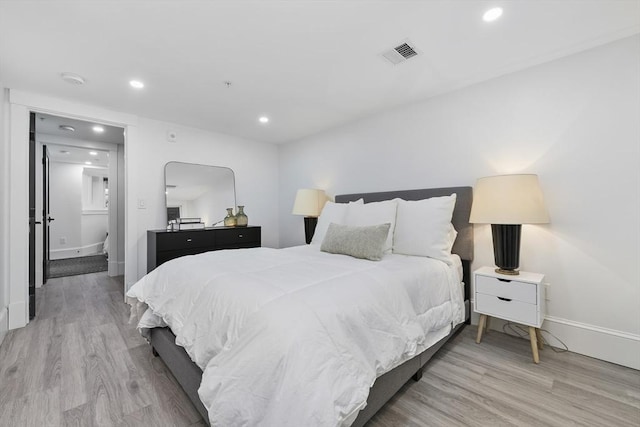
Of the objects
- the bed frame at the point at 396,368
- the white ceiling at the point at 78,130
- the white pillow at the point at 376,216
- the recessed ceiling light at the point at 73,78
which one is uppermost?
the recessed ceiling light at the point at 73,78

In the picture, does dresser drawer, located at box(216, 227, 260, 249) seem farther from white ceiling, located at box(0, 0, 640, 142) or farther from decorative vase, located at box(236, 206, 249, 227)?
white ceiling, located at box(0, 0, 640, 142)

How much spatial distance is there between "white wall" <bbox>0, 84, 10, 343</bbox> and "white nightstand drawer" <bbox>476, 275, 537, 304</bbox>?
418cm

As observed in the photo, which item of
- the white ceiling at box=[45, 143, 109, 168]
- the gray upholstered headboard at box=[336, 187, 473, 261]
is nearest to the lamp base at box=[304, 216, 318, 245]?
the gray upholstered headboard at box=[336, 187, 473, 261]

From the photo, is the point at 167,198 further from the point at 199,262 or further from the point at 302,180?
the point at 199,262

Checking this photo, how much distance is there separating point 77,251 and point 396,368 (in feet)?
25.1

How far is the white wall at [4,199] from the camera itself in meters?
2.53

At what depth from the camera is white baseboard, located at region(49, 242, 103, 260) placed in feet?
19.5

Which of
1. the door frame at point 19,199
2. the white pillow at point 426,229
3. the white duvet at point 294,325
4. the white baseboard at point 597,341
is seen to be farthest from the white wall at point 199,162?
the white baseboard at point 597,341

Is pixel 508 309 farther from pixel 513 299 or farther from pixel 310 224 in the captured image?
pixel 310 224

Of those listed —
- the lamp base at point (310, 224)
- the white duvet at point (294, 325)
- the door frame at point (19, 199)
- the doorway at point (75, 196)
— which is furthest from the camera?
the lamp base at point (310, 224)

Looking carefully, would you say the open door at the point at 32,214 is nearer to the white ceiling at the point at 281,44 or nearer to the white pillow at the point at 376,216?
the white ceiling at the point at 281,44

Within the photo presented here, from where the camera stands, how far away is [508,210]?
2.04 metres

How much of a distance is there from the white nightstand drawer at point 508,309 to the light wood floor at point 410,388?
0.95ft

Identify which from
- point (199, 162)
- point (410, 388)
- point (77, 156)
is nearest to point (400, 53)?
point (410, 388)
